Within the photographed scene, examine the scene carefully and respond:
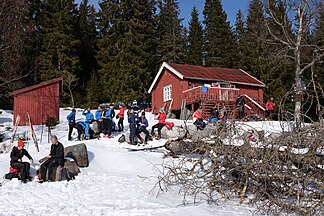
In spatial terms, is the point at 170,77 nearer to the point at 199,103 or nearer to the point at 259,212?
the point at 199,103

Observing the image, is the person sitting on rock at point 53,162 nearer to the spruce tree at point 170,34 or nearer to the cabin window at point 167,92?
the cabin window at point 167,92

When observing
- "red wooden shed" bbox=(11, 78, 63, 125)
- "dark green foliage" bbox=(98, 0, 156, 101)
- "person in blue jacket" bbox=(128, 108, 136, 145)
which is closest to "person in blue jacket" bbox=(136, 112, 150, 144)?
"person in blue jacket" bbox=(128, 108, 136, 145)

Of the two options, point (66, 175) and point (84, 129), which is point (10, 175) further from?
point (84, 129)

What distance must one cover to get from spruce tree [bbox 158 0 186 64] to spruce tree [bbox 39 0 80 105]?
9512mm

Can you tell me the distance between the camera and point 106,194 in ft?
25.0

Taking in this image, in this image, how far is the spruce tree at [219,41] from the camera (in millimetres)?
39784

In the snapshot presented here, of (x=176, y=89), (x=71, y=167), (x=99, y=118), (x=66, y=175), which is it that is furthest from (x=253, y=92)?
(x=66, y=175)

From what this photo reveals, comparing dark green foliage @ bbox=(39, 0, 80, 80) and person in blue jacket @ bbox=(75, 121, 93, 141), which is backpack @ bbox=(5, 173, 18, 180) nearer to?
person in blue jacket @ bbox=(75, 121, 93, 141)

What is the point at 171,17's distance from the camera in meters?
40.8

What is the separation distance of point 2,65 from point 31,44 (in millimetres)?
9301

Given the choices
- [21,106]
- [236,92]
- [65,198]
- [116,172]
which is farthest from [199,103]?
[65,198]

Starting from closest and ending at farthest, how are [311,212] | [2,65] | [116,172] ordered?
[311,212]
[116,172]
[2,65]

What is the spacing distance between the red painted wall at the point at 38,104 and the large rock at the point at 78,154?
10.1m

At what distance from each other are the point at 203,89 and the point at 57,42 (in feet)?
57.4
